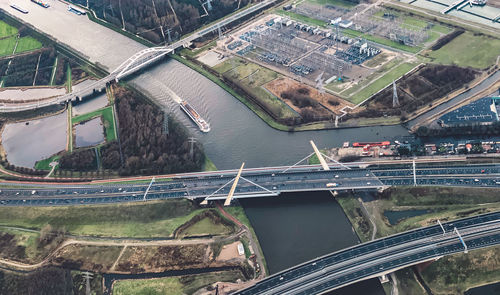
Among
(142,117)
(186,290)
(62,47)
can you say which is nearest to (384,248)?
(186,290)

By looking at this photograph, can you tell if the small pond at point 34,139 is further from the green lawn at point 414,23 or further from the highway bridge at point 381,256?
the green lawn at point 414,23

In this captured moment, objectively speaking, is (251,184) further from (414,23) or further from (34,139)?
(414,23)

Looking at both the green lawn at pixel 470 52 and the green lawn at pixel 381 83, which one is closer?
the green lawn at pixel 381 83

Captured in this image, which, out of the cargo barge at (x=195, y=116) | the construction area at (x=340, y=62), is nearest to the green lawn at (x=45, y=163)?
the cargo barge at (x=195, y=116)

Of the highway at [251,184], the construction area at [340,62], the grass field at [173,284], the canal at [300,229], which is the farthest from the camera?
the construction area at [340,62]

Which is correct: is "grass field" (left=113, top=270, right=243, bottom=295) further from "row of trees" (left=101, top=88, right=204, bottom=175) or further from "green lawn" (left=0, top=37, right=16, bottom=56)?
"green lawn" (left=0, top=37, right=16, bottom=56)

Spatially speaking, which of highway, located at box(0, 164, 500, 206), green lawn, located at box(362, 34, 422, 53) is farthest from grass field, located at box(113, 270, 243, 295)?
green lawn, located at box(362, 34, 422, 53)
